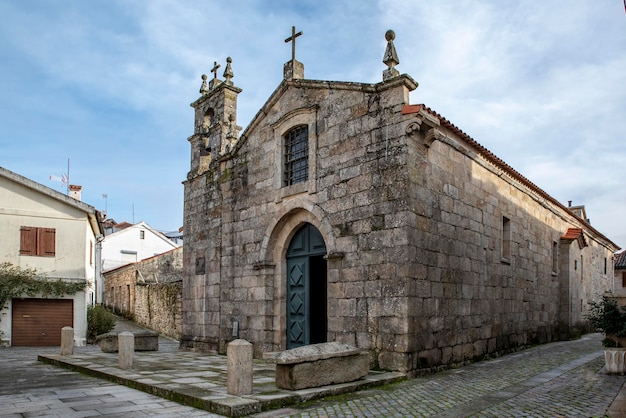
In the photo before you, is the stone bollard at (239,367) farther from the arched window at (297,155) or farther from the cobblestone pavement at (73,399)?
the arched window at (297,155)

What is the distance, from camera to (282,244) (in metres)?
12.4

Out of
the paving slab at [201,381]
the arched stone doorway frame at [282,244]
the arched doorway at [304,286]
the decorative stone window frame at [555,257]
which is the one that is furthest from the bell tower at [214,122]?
the decorative stone window frame at [555,257]

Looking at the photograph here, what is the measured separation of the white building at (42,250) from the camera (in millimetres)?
18906

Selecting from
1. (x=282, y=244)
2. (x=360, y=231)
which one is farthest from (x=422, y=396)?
(x=282, y=244)

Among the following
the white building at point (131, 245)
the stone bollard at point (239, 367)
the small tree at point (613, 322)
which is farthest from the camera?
the white building at point (131, 245)

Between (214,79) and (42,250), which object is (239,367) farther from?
(42,250)

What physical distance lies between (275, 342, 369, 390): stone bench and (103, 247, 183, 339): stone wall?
14.7 meters

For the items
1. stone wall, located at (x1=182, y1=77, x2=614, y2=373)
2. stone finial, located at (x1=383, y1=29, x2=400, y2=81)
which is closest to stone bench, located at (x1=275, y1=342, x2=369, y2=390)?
stone wall, located at (x1=182, y1=77, x2=614, y2=373)

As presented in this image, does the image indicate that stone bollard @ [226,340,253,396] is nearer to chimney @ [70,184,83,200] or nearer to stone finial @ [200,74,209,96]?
stone finial @ [200,74,209,96]

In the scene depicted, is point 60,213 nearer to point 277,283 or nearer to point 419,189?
point 277,283

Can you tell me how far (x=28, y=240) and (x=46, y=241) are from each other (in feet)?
1.98

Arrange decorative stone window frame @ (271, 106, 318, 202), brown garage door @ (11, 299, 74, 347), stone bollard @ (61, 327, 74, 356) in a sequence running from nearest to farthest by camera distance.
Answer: decorative stone window frame @ (271, 106, 318, 202)
stone bollard @ (61, 327, 74, 356)
brown garage door @ (11, 299, 74, 347)

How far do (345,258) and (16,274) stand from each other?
13.7 m

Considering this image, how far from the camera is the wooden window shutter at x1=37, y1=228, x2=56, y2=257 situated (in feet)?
64.4
